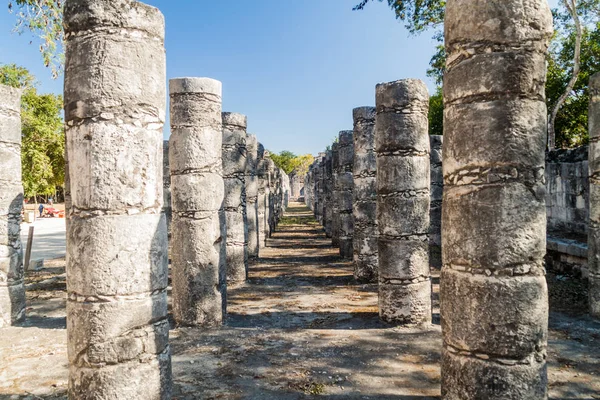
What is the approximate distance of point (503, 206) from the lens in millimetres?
3680

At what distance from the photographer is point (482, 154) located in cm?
376

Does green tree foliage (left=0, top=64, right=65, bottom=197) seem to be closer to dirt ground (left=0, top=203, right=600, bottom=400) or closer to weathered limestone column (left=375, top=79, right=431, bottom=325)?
dirt ground (left=0, top=203, right=600, bottom=400)

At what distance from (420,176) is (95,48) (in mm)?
4756

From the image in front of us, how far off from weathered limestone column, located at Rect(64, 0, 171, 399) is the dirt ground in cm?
103

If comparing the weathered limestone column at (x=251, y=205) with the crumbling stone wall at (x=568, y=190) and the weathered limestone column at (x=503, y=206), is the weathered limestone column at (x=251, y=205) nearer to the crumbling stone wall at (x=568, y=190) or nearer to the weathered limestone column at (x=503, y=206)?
the crumbling stone wall at (x=568, y=190)

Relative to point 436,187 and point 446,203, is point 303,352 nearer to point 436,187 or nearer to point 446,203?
point 446,203

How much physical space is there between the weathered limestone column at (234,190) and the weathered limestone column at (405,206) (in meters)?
3.78

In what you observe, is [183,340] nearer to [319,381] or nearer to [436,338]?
[319,381]

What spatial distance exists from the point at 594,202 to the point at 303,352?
16.5 ft

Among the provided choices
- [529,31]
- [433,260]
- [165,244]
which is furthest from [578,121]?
[165,244]

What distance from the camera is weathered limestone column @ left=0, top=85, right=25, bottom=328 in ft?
22.1

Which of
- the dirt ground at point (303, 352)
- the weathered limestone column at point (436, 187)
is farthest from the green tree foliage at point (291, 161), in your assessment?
the dirt ground at point (303, 352)

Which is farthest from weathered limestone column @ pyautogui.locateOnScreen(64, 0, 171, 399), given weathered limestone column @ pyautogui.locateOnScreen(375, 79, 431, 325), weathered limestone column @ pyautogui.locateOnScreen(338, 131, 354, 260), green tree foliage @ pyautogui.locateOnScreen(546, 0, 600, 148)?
green tree foliage @ pyautogui.locateOnScreen(546, 0, 600, 148)

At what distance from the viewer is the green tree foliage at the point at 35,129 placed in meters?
21.2
